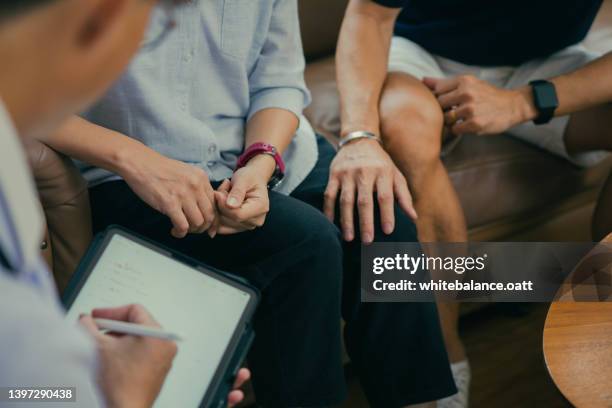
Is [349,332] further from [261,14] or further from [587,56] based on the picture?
[587,56]

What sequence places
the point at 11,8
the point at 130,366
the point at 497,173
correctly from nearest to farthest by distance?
1. the point at 11,8
2. the point at 130,366
3. the point at 497,173

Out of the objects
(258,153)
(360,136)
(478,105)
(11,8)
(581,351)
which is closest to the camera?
(11,8)

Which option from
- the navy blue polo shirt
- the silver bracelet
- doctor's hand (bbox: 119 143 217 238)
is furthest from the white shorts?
doctor's hand (bbox: 119 143 217 238)

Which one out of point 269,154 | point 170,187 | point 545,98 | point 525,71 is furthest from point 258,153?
point 525,71

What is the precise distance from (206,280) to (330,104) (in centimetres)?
62

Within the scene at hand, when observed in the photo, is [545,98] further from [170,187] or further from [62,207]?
[62,207]

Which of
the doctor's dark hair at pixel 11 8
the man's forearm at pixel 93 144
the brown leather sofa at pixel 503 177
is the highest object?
the doctor's dark hair at pixel 11 8

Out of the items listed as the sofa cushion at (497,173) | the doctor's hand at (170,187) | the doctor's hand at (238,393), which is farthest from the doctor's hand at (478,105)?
the doctor's hand at (238,393)

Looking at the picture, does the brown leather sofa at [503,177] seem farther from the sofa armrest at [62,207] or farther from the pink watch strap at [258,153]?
the sofa armrest at [62,207]

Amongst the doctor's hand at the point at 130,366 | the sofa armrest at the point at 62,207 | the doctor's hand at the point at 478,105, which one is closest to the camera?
the doctor's hand at the point at 130,366

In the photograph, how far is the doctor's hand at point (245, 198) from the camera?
0.98 meters

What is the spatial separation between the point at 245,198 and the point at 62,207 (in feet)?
0.74

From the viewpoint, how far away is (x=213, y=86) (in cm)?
107

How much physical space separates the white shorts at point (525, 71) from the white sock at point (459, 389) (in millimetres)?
473
